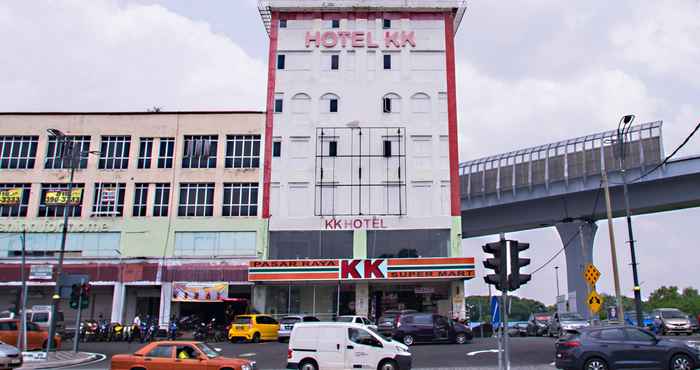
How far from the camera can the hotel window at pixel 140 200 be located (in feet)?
158

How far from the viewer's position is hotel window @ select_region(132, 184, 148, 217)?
158ft

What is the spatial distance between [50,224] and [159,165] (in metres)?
9.21

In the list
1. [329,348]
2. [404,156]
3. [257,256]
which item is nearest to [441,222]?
[404,156]

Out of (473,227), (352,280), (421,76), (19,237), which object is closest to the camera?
(352,280)

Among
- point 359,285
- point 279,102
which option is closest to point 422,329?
point 359,285

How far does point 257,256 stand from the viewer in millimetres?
46250

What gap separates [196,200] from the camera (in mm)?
48062

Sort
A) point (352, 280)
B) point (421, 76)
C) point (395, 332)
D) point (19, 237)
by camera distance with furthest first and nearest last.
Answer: point (421, 76), point (19, 237), point (352, 280), point (395, 332)

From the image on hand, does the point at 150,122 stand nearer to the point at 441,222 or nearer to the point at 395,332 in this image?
the point at 441,222

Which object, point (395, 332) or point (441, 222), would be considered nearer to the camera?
point (395, 332)

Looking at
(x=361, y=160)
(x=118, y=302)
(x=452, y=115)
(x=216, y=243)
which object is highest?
(x=452, y=115)

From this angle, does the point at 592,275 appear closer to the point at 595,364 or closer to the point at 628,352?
the point at 628,352

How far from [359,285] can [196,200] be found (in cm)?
1408

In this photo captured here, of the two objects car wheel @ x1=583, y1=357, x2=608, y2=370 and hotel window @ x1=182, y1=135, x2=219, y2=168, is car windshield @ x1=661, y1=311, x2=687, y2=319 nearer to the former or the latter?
car wheel @ x1=583, y1=357, x2=608, y2=370
